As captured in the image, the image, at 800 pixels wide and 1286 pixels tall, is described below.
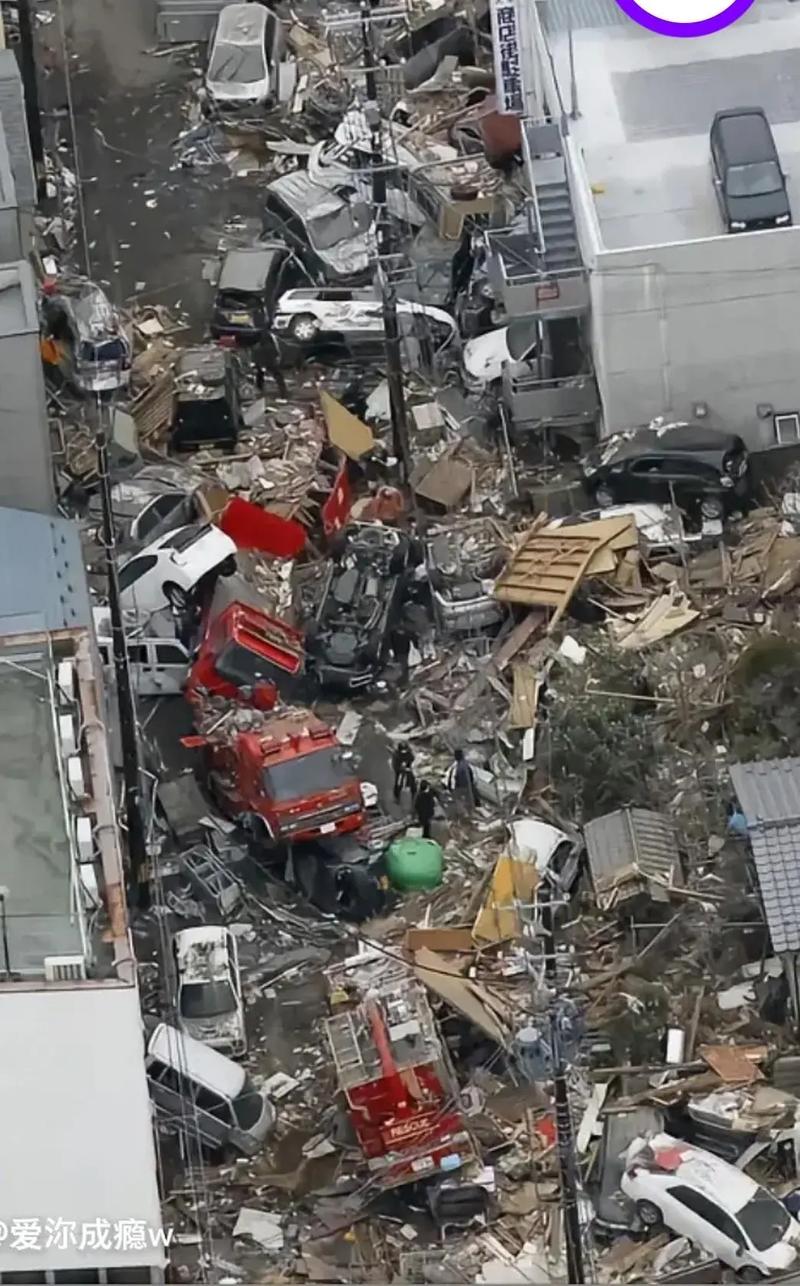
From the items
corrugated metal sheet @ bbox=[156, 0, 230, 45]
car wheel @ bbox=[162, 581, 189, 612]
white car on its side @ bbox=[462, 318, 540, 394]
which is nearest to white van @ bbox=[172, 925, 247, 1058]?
car wheel @ bbox=[162, 581, 189, 612]

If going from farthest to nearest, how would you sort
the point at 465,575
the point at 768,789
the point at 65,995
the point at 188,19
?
the point at 188,19 → the point at 465,575 → the point at 768,789 → the point at 65,995

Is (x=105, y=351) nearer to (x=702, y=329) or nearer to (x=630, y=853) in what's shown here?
(x=702, y=329)

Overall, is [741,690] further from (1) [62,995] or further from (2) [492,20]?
(2) [492,20]

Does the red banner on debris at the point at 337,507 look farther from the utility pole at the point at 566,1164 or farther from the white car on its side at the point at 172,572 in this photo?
the utility pole at the point at 566,1164

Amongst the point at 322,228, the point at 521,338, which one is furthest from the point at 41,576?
the point at 322,228

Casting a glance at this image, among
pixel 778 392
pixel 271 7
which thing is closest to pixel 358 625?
pixel 778 392

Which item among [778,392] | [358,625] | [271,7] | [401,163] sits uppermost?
[271,7]
